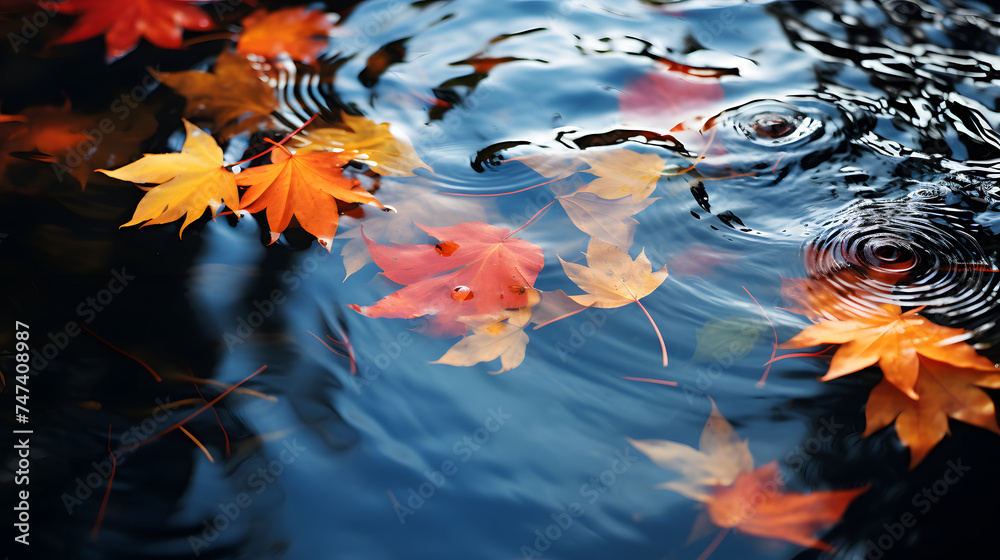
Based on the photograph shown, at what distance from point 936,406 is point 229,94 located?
5.38ft

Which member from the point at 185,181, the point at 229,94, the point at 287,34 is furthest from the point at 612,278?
the point at 287,34

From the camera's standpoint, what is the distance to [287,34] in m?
1.60

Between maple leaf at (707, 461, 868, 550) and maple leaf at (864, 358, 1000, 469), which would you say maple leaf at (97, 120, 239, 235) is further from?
maple leaf at (864, 358, 1000, 469)

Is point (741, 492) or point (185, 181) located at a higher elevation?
point (185, 181)

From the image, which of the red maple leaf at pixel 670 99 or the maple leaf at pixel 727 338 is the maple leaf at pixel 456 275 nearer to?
the maple leaf at pixel 727 338

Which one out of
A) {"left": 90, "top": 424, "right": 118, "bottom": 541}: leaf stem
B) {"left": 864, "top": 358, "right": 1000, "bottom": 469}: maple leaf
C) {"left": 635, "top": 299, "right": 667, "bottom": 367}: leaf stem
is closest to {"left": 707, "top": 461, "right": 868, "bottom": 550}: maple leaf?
{"left": 864, "top": 358, "right": 1000, "bottom": 469}: maple leaf

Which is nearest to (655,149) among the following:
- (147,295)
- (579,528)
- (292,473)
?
(579,528)

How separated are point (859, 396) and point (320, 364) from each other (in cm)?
94

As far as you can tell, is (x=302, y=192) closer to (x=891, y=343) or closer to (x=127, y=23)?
(x=127, y=23)

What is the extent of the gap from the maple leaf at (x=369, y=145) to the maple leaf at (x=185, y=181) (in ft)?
0.59

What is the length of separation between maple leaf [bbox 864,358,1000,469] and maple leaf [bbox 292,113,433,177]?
100cm

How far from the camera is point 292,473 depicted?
2.98ft

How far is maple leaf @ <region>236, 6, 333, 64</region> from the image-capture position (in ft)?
5.11

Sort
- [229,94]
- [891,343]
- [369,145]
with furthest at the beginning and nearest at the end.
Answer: [229,94]
[369,145]
[891,343]
